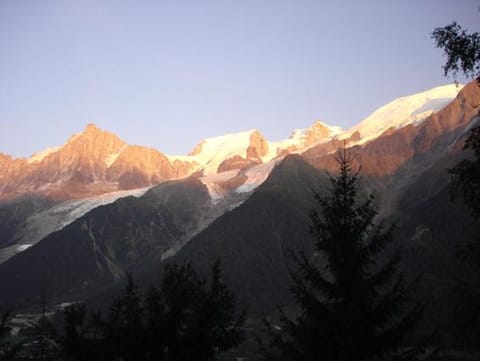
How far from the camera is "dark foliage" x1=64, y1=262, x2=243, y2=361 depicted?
2420cm

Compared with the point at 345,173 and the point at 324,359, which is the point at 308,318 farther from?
the point at 345,173

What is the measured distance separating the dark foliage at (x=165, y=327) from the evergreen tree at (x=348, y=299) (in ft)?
9.23

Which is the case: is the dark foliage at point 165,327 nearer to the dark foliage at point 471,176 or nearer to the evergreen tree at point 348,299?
the evergreen tree at point 348,299

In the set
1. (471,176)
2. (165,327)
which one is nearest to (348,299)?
(471,176)

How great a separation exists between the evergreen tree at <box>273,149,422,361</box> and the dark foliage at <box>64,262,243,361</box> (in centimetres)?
281

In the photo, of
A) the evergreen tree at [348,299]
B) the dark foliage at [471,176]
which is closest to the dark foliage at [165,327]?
the evergreen tree at [348,299]

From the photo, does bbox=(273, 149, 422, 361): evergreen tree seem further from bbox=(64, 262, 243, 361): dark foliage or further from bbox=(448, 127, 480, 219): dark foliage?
bbox=(448, 127, 480, 219): dark foliage

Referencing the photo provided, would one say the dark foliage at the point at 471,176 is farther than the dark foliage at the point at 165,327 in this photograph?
No

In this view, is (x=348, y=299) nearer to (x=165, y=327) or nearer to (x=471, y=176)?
(x=471, y=176)

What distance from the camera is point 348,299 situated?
22.4m

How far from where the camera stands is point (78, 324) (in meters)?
25.8

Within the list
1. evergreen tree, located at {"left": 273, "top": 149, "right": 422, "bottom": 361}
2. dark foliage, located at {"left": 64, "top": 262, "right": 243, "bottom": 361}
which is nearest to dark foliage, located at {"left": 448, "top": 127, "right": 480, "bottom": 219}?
evergreen tree, located at {"left": 273, "top": 149, "right": 422, "bottom": 361}

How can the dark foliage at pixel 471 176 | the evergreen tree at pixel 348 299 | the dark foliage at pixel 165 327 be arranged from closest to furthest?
the dark foliage at pixel 471 176 < the evergreen tree at pixel 348 299 < the dark foliage at pixel 165 327

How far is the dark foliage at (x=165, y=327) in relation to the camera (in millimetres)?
24203
